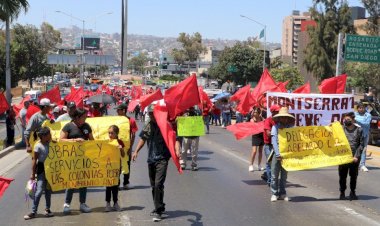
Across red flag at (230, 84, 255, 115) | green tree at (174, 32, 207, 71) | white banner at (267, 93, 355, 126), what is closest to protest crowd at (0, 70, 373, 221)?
white banner at (267, 93, 355, 126)

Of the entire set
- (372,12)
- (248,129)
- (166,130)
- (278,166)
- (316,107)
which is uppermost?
(372,12)

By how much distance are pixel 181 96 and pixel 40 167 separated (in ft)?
8.30

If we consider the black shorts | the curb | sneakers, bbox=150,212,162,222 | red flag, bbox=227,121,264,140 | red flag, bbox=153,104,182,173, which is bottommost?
the curb

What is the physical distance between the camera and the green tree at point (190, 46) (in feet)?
454

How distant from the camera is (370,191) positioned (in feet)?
39.0

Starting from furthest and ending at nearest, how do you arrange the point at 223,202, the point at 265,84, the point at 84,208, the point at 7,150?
the point at 7,150 → the point at 265,84 → the point at 223,202 → the point at 84,208

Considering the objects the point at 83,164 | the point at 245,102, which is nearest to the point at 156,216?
the point at 83,164

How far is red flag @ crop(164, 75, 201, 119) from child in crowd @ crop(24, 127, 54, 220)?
6.46 ft

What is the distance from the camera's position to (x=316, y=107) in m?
13.4

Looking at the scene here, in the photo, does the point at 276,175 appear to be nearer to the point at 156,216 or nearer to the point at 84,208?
the point at 156,216

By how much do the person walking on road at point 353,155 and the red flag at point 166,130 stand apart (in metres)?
3.46

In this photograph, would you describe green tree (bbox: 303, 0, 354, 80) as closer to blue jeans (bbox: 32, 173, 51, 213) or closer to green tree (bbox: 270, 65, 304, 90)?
green tree (bbox: 270, 65, 304, 90)

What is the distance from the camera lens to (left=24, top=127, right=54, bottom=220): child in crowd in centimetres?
909

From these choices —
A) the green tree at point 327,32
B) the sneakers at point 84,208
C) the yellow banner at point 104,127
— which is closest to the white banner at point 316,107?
the yellow banner at point 104,127
